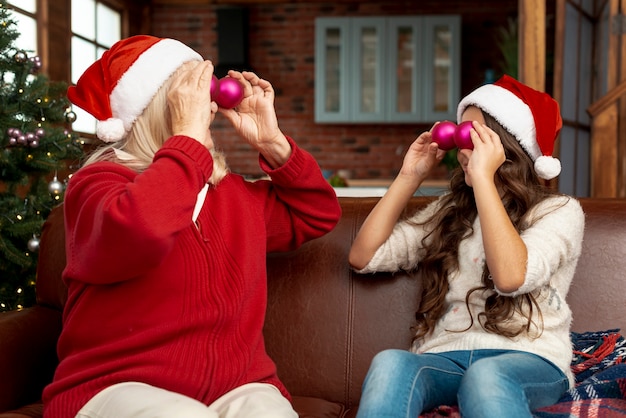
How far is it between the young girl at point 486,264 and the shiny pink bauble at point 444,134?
60mm

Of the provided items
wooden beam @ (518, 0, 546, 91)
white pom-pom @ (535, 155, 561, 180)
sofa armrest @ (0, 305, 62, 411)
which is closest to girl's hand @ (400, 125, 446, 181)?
white pom-pom @ (535, 155, 561, 180)

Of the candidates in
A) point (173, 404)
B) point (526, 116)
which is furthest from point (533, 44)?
Result: point (173, 404)

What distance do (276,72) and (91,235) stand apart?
240 inches

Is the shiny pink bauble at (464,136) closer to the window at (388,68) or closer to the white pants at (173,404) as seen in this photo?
the white pants at (173,404)

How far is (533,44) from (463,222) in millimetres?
1994

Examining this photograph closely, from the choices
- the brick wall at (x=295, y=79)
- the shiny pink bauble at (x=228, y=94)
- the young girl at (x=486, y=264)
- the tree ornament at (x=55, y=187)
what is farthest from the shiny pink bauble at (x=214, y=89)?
the brick wall at (x=295, y=79)

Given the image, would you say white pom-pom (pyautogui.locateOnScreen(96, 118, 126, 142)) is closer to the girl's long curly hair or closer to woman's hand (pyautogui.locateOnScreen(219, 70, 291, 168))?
woman's hand (pyautogui.locateOnScreen(219, 70, 291, 168))

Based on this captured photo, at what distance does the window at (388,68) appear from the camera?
21.7 ft

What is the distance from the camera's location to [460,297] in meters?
1.64

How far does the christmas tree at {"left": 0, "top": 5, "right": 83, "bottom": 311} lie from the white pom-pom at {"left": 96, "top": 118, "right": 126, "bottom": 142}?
46.0 inches

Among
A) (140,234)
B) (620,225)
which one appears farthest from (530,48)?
(140,234)

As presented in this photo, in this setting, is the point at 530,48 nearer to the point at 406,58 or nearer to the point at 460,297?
the point at 460,297

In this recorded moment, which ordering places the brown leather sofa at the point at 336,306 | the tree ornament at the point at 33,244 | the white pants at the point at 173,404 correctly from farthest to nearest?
1. the tree ornament at the point at 33,244
2. the brown leather sofa at the point at 336,306
3. the white pants at the point at 173,404

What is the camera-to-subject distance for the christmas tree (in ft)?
8.14
